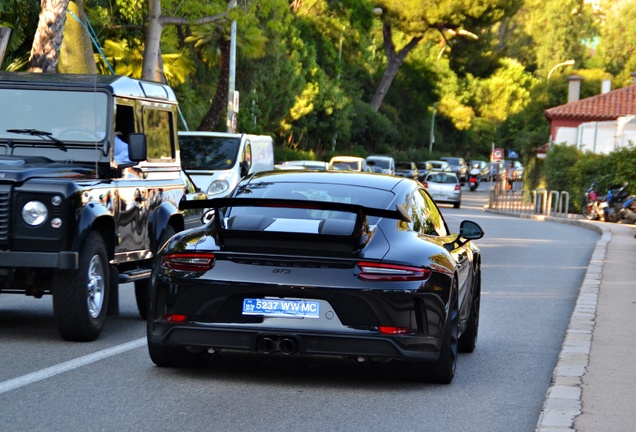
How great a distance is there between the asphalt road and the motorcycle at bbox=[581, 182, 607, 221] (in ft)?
95.9

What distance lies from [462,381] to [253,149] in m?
18.0

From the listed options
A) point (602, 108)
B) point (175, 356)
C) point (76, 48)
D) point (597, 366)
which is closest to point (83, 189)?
point (175, 356)

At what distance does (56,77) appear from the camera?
1154cm

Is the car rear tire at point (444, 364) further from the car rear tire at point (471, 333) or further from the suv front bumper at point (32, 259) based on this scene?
the suv front bumper at point (32, 259)

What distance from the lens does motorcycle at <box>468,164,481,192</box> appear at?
83.4 meters

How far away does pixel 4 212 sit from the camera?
31.9 ft

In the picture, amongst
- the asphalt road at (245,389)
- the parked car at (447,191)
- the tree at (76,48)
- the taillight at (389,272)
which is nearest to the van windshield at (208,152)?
the tree at (76,48)

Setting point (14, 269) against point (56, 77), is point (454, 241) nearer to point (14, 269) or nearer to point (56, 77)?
point (14, 269)

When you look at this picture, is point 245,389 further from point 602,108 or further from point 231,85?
point 602,108

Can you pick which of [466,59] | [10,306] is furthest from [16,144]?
[466,59]

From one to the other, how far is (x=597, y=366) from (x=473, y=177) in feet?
248

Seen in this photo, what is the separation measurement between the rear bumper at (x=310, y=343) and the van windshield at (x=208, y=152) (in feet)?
56.5

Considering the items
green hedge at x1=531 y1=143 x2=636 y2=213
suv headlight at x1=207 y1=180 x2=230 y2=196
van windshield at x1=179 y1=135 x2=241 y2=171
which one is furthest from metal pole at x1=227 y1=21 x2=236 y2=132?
suv headlight at x1=207 y1=180 x2=230 y2=196

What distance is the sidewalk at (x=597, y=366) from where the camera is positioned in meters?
7.20
